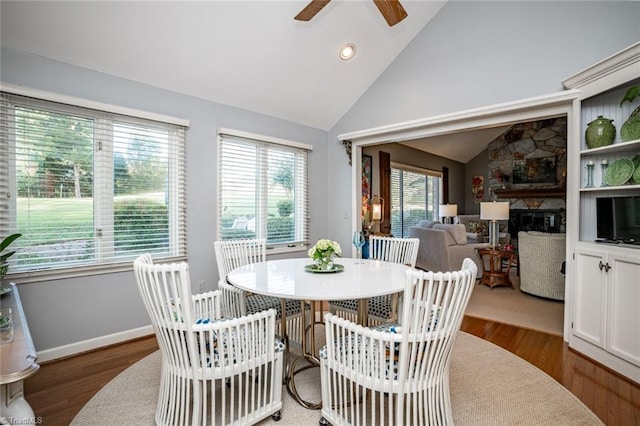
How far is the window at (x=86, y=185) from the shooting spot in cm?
233

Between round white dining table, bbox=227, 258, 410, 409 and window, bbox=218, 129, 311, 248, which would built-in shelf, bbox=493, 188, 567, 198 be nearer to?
window, bbox=218, 129, 311, 248

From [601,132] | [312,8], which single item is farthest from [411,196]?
[312,8]

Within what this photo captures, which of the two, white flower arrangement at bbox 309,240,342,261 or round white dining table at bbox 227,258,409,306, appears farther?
white flower arrangement at bbox 309,240,342,261

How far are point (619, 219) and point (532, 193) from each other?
551cm

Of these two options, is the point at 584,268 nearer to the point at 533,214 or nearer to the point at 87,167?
the point at 87,167

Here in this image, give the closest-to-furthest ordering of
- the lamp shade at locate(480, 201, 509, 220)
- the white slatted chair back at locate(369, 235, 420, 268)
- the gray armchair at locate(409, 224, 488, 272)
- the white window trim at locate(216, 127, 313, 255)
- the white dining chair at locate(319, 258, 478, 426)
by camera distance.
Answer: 1. the white dining chair at locate(319, 258, 478, 426)
2. the white slatted chair back at locate(369, 235, 420, 268)
3. the white window trim at locate(216, 127, 313, 255)
4. the gray armchair at locate(409, 224, 488, 272)
5. the lamp shade at locate(480, 201, 509, 220)

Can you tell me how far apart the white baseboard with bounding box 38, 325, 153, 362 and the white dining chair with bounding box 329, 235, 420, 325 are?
182cm

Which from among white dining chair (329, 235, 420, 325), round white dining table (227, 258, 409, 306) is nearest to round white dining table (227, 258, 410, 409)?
round white dining table (227, 258, 409, 306)

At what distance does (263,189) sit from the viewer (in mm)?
3959

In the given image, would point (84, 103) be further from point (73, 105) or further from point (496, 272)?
point (496, 272)

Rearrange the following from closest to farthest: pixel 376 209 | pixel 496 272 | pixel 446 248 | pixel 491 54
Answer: pixel 491 54 < pixel 496 272 < pixel 446 248 < pixel 376 209

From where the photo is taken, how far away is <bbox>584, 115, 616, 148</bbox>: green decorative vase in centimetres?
253

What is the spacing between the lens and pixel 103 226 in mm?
2705

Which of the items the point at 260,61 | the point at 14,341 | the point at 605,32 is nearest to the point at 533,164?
the point at 605,32
